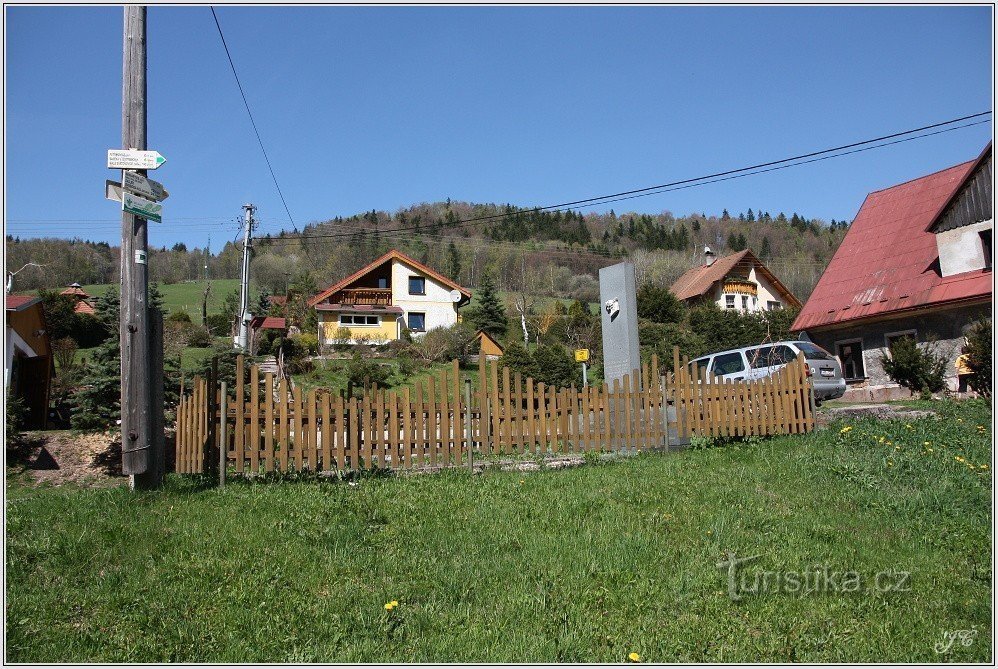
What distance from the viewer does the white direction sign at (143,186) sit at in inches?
300

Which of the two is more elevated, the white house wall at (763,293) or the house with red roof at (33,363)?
the white house wall at (763,293)

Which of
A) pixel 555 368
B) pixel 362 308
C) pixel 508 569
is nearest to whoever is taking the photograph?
pixel 508 569

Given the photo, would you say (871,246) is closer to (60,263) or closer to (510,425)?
(510,425)

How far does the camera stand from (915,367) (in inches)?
751

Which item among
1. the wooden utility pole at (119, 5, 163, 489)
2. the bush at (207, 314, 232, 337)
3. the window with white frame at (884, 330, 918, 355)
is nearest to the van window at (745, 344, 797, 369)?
the window with white frame at (884, 330, 918, 355)

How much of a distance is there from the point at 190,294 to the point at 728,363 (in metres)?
61.3

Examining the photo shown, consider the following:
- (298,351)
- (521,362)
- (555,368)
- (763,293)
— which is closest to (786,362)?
(555,368)

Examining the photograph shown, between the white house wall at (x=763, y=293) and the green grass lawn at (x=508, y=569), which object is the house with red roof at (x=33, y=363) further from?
the white house wall at (x=763, y=293)

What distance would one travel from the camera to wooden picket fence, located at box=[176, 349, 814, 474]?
355 inches

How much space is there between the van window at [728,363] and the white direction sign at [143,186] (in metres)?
13.7

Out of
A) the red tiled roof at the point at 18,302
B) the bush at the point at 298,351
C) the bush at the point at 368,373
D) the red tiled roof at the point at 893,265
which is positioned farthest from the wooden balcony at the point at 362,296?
the red tiled roof at the point at 893,265

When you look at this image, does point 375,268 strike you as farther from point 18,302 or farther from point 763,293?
point 18,302

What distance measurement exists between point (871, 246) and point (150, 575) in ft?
81.2

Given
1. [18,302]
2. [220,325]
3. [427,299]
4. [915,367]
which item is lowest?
[915,367]
